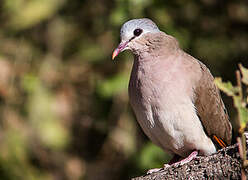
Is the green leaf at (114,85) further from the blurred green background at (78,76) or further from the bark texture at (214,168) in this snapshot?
the bark texture at (214,168)

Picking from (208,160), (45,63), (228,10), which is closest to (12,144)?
(45,63)

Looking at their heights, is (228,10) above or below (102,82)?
above

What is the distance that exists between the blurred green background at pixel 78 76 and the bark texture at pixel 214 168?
2.75 m

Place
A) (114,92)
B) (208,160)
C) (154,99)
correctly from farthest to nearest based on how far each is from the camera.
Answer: (114,92)
(154,99)
(208,160)

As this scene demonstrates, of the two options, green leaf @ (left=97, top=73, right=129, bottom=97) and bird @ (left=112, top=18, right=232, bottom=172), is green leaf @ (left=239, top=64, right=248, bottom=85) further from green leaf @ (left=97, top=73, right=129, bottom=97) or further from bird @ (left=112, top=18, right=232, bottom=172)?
green leaf @ (left=97, top=73, right=129, bottom=97)

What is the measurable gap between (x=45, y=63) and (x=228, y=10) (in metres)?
2.21

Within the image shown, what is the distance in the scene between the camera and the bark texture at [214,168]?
2676 mm

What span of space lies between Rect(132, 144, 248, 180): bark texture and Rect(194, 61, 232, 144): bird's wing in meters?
0.99

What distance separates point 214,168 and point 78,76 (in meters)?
4.08

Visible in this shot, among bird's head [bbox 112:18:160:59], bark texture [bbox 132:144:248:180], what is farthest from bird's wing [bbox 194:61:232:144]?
bark texture [bbox 132:144:248:180]

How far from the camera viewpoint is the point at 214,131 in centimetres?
405

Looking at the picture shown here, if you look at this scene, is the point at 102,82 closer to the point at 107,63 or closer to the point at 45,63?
the point at 107,63

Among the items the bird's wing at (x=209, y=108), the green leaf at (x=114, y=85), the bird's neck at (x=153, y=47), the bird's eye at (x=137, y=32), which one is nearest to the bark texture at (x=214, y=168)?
the bird's wing at (x=209, y=108)

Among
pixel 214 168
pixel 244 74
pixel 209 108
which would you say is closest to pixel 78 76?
pixel 209 108
